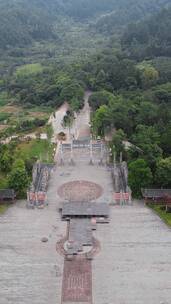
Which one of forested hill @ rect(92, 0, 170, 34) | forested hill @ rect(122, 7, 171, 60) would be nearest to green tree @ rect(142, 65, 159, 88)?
forested hill @ rect(122, 7, 171, 60)

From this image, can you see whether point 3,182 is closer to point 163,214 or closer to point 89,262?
point 163,214

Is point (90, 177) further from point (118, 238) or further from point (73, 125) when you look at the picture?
point (73, 125)

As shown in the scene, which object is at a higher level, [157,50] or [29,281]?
[157,50]

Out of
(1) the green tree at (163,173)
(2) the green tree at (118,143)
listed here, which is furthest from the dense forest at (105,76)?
(2) the green tree at (118,143)

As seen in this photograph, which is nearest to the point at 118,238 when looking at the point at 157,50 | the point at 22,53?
the point at 157,50

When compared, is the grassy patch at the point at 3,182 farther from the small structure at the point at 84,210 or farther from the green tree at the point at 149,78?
the green tree at the point at 149,78

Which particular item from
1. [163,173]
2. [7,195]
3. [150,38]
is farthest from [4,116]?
[150,38]

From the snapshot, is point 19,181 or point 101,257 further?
point 19,181
